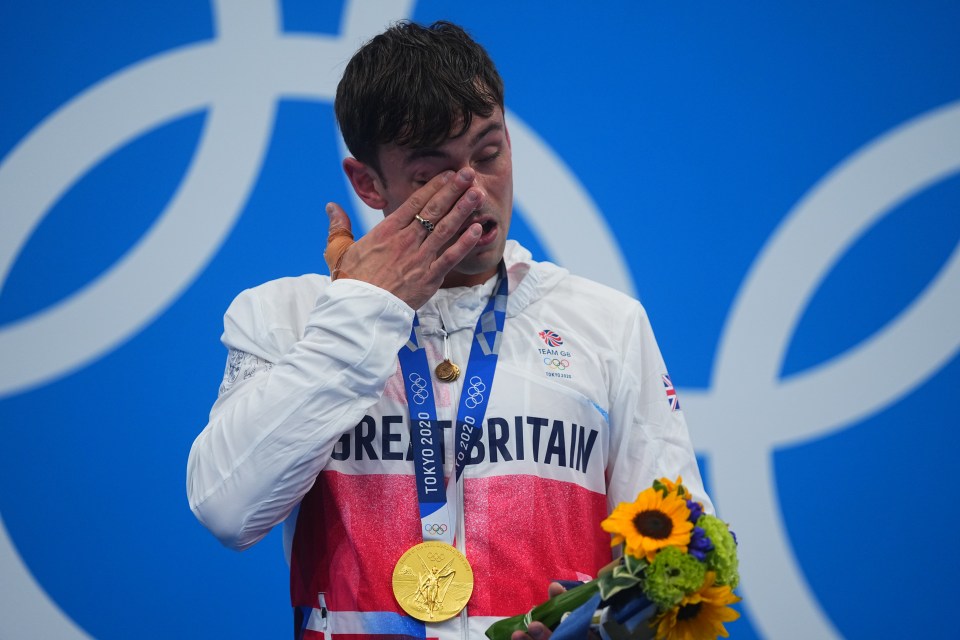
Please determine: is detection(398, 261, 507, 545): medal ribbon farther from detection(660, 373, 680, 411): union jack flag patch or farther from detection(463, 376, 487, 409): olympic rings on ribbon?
detection(660, 373, 680, 411): union jack flag patch

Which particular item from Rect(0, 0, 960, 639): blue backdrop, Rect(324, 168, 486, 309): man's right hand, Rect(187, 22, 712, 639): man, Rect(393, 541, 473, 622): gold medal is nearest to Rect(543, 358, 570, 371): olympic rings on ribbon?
Rect(187, 22, 712, 639): man

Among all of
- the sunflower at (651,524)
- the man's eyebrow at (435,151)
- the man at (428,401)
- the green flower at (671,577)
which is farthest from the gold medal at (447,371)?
the green flower at (671,577)

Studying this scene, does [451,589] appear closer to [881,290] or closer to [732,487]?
[732,487]

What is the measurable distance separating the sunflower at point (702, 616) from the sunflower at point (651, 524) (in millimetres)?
70

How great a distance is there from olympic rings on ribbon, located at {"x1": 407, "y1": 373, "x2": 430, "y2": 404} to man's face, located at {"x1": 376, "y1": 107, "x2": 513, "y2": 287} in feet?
0.71

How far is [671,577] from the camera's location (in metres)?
1.25

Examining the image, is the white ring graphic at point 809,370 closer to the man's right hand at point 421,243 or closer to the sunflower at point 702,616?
the man's right hand at point 421,243

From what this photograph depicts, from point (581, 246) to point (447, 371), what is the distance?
1180 millimetres

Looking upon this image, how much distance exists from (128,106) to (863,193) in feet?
6.72

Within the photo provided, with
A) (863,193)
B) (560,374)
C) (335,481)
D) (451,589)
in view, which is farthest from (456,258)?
(863,193)

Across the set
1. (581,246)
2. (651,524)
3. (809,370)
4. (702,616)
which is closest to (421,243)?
(651,524)

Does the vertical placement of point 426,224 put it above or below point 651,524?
above

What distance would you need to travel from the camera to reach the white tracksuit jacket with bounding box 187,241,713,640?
1565 mm

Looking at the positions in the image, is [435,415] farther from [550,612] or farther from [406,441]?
[550,612]
